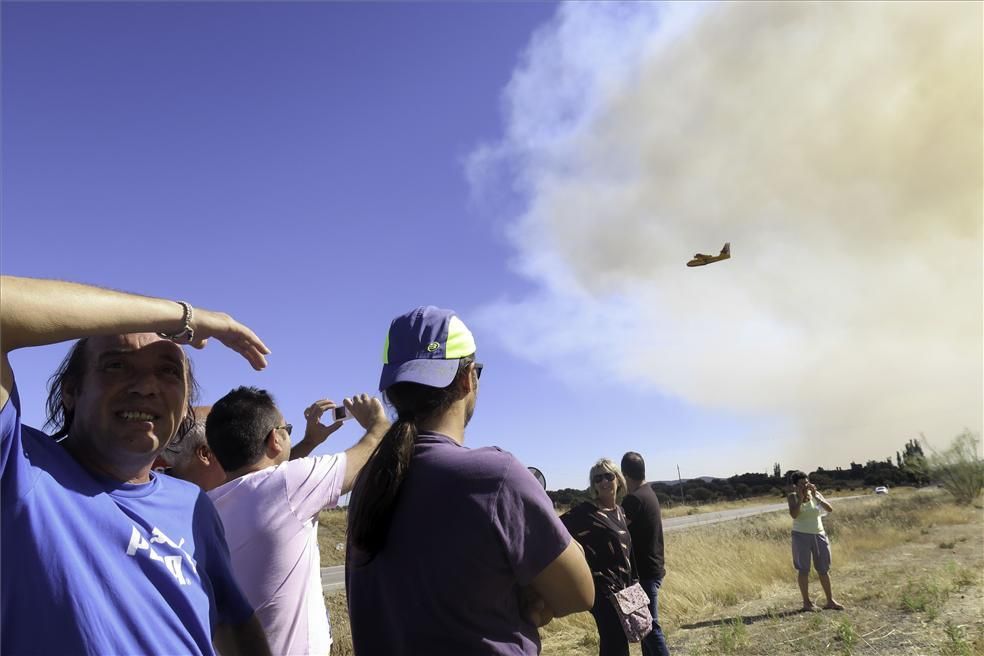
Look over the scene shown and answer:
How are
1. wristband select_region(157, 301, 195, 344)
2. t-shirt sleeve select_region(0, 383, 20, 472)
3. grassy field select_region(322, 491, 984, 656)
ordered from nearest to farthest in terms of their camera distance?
t-shirt sleeve select_region(0, 383, 20, 472), wristband select_region(157, 301, 195, 344), grassy field select_region(322, 491, 984, 656)

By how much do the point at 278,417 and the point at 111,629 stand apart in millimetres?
1543

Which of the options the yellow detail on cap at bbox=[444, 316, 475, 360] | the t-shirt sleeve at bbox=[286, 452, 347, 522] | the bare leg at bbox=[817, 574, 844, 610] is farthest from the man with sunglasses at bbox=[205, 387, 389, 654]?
the bare leg at bbox=[817, 574, 844, 610]

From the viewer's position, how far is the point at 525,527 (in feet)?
5.80

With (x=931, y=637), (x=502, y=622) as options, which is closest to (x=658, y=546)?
(x=931, y=637)

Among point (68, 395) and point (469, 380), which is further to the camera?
point (469, 380)

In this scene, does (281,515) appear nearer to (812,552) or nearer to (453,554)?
(453,554)

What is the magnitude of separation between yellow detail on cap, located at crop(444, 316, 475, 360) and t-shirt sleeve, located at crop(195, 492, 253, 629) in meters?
0.86

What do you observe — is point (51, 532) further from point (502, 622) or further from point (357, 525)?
point (502, 622)

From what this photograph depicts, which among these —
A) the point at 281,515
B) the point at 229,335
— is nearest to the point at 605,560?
the point at 281,515

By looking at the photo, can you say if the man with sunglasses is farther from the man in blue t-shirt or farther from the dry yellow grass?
the dry yellow grass

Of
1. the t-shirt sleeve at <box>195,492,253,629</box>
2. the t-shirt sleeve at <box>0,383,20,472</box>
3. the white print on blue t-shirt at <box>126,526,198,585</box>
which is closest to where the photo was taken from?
the t-shirt sleeve at <box>0,383,20,472</box>

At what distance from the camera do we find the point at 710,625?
A: 9.73 m

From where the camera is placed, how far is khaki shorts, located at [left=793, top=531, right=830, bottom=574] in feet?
32.4

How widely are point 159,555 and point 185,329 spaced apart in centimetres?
58
